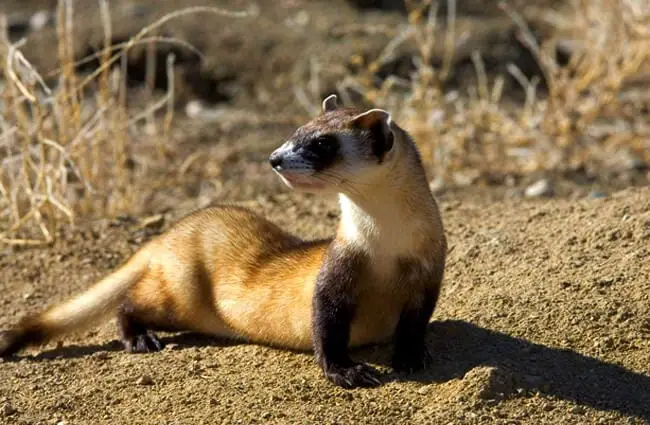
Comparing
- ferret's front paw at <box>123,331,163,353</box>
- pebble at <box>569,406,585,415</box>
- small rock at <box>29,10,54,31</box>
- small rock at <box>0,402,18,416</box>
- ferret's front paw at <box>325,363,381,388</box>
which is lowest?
small rock at <box>29,10,54,31</box>

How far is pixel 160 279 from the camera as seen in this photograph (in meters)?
4.57

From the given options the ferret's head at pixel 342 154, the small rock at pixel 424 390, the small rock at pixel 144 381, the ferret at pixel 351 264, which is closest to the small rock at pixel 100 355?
the ferret at pixel 351 264

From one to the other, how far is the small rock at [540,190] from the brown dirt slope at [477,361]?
Answer: 153 centimetres

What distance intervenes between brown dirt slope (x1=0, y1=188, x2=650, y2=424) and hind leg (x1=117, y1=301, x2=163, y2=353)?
5 cm

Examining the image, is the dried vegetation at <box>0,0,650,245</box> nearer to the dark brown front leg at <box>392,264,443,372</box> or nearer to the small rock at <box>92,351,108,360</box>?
the small rock at <box>92,351,108,360</box>

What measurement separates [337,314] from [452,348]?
431mm

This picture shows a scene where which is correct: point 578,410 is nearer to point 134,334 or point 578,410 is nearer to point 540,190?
point 134,334

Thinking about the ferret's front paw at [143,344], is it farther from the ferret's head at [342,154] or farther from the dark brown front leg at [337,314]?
the ferret's head at [342,154]

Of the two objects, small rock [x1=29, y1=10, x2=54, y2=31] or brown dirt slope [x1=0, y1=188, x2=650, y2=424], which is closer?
brown dirt slope [x1=0, y1=188, x2=650, y2=424]

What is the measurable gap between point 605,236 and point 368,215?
1.18 m

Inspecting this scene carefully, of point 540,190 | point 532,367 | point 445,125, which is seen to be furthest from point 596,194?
point 532,367

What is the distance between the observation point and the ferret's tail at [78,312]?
14.6 feet

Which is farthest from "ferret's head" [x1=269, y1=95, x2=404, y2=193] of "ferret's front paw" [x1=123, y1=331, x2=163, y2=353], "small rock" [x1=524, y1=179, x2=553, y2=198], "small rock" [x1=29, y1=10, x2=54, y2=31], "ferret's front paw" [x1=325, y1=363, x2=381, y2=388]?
"small rock" [x1=29, y1=10, x2=54, y2=31]

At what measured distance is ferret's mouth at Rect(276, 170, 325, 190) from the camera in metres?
3.62
